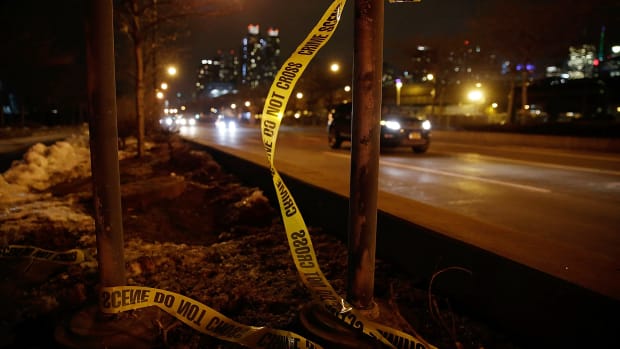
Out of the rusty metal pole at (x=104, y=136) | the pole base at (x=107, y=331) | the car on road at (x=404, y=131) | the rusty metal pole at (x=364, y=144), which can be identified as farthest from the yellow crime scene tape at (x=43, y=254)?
the car on road at (x=404, y=131)

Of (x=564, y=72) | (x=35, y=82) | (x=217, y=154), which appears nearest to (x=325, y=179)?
(x=217, y=154)

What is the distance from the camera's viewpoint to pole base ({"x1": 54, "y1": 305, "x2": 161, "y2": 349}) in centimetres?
336

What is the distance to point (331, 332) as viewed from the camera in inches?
132

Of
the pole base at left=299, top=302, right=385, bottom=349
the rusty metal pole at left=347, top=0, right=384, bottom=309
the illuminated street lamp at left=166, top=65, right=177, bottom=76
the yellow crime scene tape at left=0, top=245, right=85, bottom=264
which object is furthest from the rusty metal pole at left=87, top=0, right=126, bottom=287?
the illuminated street lamp at left=166, top=65, right=177, bottom=76

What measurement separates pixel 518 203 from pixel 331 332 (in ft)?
20.8

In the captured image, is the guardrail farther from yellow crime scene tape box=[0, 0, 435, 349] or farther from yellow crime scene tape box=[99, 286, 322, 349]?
yellow crime scene tape box=[99, 286, 322, 349]

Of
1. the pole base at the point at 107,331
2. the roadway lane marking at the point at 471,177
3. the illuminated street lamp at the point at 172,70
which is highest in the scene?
the illuminated street lamp at the point at 172,70

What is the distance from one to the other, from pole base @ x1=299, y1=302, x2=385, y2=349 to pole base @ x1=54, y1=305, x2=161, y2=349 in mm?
1066

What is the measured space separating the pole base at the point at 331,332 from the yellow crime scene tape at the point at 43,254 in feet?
9.62

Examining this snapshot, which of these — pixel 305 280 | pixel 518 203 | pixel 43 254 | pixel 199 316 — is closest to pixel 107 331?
pixel 199 316

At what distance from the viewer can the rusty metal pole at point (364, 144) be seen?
315cm

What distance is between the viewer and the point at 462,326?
3.65 m

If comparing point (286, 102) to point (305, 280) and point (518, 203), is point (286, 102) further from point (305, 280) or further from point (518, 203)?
point (518, 203)

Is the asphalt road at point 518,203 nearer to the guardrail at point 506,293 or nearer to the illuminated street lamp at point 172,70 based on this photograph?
the guardrail at point 506,293
